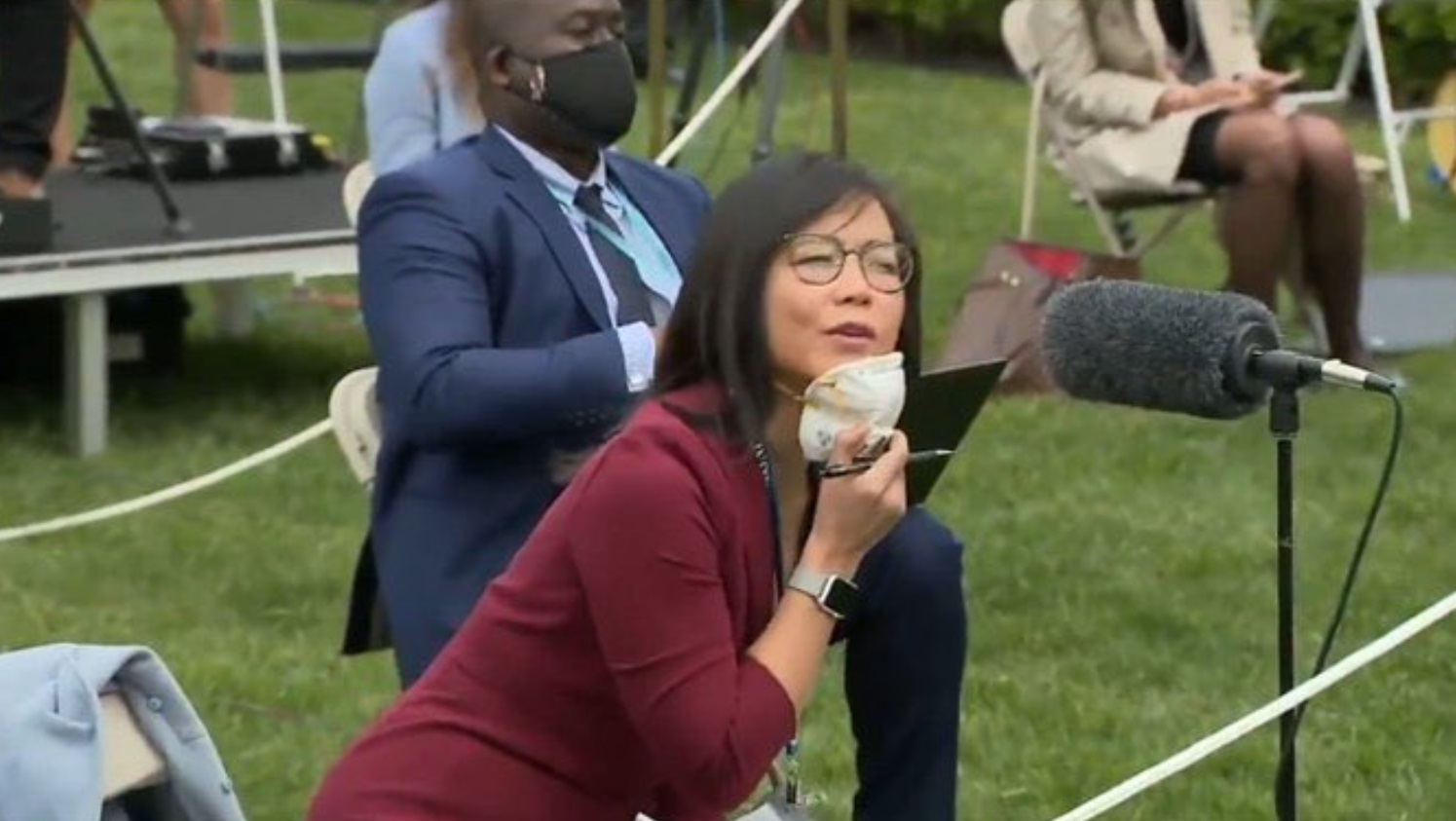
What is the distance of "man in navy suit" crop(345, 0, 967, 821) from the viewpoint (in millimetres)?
3623

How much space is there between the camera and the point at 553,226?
3.77m

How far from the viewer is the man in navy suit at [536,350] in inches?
143

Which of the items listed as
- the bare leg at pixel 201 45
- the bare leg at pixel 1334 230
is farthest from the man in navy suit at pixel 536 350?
the bare leg at pixel 201 45

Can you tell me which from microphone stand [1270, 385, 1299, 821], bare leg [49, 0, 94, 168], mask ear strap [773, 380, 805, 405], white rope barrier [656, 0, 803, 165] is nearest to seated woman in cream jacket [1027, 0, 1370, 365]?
white rope barrier [656, 0, 803, 165]

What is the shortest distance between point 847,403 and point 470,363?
3.15 feet

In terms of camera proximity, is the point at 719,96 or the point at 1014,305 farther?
the point at 1014,305

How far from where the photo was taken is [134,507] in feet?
19.7

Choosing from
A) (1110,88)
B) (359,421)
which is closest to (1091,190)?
(1110,88)

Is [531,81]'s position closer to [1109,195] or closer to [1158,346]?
[1158,346]

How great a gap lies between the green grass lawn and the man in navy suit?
847 mm

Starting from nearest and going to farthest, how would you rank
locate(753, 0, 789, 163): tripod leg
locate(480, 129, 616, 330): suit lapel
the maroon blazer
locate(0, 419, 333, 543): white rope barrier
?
the maroon blazer
locate(480, 129, 616, 330): suit lapel
locate(0, 419, 333, 543): white rope barrier
locate(753, 0, 789, 163): tripod leg

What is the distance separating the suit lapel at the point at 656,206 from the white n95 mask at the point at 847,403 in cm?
109

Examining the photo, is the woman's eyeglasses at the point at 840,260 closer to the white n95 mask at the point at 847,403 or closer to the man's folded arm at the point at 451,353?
the white n95 mask at the point at 847,403

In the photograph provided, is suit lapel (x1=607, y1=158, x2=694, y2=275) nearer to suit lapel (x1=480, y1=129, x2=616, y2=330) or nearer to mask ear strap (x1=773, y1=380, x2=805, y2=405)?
suit lapel (x1=480, y1=129, x2=616, y2=330)
